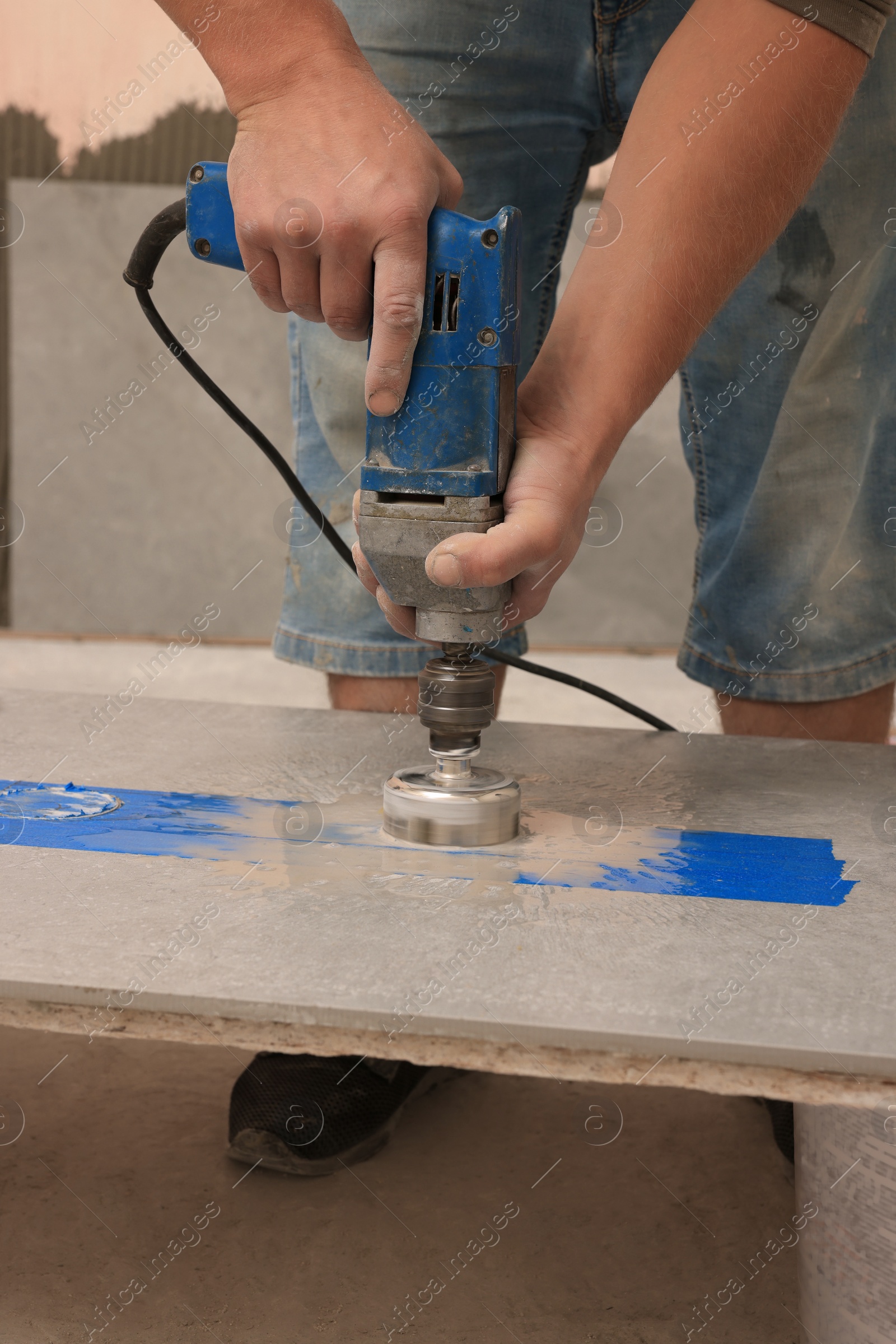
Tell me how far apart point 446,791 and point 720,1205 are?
1.70ft

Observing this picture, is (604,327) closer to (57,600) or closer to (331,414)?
(331,414)

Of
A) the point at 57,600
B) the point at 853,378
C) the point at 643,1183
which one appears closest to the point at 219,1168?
the point at 643,1183

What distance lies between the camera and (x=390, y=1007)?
723 millimetres

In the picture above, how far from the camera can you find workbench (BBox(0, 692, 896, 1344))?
722mm

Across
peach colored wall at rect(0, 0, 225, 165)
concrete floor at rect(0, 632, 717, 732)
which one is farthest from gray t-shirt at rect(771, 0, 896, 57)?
peach colored wall at rect(0, 0, 225, 165)

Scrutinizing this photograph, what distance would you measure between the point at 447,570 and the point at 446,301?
22cm

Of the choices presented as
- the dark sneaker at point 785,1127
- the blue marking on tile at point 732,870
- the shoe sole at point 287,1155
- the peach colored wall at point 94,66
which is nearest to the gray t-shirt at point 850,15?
the blue marking on tile at point 732,870

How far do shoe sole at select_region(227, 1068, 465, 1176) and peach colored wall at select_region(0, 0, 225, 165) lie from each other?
332 cm

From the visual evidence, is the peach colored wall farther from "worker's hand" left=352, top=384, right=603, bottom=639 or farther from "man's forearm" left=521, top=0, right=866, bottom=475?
"worker's hand" left=352, top=384, right=603, bottom=639

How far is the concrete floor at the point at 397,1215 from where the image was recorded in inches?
38.6

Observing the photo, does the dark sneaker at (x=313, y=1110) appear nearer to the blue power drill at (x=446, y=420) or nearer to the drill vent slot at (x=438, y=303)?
the blue power drill at (x=446, y=420)

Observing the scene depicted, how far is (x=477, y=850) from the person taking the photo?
3.40 feet

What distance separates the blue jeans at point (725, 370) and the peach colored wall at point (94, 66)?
246cm

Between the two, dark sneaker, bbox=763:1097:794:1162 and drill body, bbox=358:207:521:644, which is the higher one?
drill body, bbox=358:207:521:644
